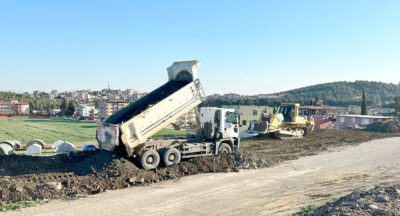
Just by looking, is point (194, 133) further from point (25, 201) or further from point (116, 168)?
point (25, 201)

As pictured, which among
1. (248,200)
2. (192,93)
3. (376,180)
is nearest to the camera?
(248,200)

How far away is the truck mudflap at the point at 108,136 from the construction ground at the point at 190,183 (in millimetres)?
454

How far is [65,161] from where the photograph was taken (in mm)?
14539

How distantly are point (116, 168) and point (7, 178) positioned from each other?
3674mm

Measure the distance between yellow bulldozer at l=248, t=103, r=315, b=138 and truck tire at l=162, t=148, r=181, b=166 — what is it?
11475 mm

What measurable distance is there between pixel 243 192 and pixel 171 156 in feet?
13.3

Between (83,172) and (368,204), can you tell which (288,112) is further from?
(368,204)

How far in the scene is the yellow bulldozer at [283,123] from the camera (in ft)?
80.2

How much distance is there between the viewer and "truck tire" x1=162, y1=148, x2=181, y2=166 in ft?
44.7

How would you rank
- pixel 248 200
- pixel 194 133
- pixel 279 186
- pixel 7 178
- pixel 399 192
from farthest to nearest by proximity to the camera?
pixel 194 133, pixel 279 186, pixel 7 178, pixel 248 200, pixel 399 192

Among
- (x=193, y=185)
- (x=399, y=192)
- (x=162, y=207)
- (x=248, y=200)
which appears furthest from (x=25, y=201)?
(x=399, y=192)

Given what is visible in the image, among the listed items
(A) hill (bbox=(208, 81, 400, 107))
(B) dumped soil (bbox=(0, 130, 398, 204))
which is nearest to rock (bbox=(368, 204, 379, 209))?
(B) dumped soil (bbox=(0, 130, 398, 204))

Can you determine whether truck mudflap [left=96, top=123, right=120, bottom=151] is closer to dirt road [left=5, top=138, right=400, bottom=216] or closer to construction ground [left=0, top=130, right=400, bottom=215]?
construction ground [left=0, top=130, right=400, bottom=215]

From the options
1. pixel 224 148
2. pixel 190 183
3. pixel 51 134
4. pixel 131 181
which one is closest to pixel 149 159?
pixel 131 181
